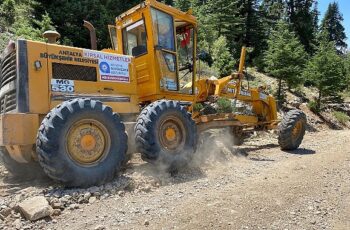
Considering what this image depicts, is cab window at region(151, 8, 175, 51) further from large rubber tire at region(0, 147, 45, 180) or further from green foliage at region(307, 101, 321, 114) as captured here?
green foliage at region(307, 101, 321, 114)

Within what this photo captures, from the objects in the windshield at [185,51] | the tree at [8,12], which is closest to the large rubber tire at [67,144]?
the windshield at [185,51]

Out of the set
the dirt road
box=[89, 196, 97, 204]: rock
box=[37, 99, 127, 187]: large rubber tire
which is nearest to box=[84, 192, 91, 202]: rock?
box=[89, 196, 97, 204]: rock

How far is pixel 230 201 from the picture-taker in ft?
19.3

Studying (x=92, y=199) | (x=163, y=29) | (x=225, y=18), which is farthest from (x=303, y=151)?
(x=225, y=18)

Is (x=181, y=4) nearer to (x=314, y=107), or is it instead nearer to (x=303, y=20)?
(x=314, y=107)

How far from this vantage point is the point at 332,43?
27.9 m

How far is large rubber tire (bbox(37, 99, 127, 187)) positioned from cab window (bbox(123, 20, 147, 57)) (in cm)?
225

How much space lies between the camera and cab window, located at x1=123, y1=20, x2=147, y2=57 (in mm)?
8492

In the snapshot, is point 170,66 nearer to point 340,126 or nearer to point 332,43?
point 340,126

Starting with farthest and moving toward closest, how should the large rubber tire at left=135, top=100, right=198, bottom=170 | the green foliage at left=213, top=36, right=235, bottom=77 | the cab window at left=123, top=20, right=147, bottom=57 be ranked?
the green foliage at left=213, top=36, right=235, bottom=77 → the cab window at left=123, top=20, right=147, bottom=57 → the large rubber tire at left=135, top=100, right=198, bottom=170

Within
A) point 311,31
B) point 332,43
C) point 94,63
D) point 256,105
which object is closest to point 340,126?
point 332,43

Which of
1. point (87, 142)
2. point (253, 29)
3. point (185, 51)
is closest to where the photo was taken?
point (87, 142)

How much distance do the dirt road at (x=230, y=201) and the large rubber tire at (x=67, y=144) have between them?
1.75 feet

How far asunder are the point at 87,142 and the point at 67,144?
0.36 metres
